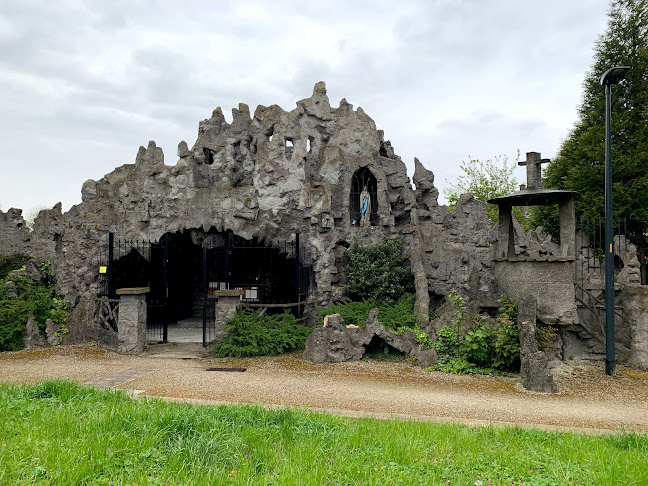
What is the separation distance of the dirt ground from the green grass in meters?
1.20

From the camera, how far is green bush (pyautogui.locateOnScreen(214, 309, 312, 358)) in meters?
12.4

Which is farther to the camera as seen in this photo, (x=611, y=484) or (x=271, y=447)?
(x=271, y=447)

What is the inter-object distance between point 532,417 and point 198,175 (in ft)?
39.2

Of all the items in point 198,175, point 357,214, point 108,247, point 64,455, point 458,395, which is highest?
point 198,175

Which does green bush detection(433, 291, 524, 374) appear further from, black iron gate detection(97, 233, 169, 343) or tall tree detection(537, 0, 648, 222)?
tall tree detection(537, 0, 648, 222)

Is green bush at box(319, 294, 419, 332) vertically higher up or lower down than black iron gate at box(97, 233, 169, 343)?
lower down

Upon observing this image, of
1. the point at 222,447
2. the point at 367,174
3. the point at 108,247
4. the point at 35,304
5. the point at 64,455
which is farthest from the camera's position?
the point at 367,174

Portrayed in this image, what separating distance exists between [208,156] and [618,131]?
1576 centimetres

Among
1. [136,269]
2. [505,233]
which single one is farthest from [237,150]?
[505,233]

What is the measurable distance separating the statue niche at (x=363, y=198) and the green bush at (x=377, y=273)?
127 centimetres

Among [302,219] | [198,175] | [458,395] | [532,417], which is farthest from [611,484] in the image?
[198,175]

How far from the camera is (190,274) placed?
21625mm

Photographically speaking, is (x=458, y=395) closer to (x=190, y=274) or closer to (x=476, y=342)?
(x=476, y=342)

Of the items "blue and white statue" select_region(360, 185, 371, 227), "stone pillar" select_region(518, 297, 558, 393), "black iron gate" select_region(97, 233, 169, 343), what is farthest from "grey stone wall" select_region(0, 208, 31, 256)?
"stone pillar" select_region(518, 297, 558, 393)
